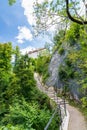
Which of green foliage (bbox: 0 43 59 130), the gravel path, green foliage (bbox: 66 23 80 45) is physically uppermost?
green foliage (bbox: 66 23 80 45)

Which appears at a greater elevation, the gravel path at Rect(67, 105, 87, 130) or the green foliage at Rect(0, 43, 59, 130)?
the green foliage at Rect(0, 43, 59, 130)

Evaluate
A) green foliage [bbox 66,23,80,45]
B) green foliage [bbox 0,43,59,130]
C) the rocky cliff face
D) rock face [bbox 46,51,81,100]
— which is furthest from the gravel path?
green foliage [bbox 66,23,80,45]

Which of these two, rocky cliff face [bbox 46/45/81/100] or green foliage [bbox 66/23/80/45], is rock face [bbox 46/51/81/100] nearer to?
rocky cliff face [bbox 46/45/81/100]

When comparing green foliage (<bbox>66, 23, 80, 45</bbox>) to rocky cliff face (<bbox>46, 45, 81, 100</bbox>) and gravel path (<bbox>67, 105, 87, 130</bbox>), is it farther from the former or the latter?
gravel path (<bbox>67, 105, 87, 130</bbox>)

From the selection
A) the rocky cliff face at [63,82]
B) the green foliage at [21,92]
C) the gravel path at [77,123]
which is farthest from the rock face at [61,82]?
the gravel path at [77,123]

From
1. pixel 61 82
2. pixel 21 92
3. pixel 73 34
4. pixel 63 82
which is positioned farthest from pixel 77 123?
pixel 61 82

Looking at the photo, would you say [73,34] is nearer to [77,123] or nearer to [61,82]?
[61,82]

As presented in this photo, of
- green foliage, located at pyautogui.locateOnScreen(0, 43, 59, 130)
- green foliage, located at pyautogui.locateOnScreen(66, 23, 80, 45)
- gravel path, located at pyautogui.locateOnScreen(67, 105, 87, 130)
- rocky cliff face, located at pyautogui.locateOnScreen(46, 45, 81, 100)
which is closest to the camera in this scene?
gravel path, located at pyautogui.locateOnScreen(67, 105, 87, 130)

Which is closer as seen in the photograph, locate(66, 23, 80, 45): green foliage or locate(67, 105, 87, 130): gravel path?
locate(67, 105, 87, 130): gravel path

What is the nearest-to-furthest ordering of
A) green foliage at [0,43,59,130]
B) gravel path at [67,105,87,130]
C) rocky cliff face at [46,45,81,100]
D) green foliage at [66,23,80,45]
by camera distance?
gravel path at [67,105,87,130], green foliage at [0,43,59,130], rocky cliff face at [46,45,81,100], green foliage at [66,23,80,45]

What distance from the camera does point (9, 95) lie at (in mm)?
19109

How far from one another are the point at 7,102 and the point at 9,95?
1.80ft

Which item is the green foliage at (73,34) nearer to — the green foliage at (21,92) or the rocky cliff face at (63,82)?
the rocky cliff face at (63,82)

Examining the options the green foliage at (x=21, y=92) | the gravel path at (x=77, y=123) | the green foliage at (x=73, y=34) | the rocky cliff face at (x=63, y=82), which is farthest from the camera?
the green foliage at (x=73, y=34)
